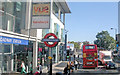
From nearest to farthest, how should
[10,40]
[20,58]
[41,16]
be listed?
[10,40], [41,16], [20,58]

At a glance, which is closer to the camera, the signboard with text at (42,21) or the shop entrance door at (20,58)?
the signboard with text at (42,21)

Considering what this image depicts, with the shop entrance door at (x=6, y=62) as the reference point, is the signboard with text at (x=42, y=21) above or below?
above

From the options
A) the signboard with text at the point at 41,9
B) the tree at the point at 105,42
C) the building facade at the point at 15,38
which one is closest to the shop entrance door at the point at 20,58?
the building facade at the point at 15,38

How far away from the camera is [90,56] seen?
29.3 metres

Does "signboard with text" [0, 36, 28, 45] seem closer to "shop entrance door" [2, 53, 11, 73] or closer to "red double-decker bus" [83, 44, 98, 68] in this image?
"shop entrance door" [2, 53, 11, 73]

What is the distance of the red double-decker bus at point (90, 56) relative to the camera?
28938mm

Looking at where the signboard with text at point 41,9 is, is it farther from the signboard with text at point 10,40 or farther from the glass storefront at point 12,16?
the signboard with text at point 10,40

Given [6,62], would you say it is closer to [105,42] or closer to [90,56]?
[90,56]

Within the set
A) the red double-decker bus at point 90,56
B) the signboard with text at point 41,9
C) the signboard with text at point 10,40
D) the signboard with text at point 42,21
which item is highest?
the signboard with text at point 41,9

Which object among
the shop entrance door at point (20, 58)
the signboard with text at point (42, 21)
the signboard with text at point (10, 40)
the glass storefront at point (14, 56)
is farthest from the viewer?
the shop entrance door at point (20, 58)

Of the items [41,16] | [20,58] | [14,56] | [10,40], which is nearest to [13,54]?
[14,56]

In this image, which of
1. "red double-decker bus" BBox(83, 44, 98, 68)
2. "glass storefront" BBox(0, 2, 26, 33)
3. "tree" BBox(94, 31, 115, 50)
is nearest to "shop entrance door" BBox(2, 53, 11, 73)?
"glass storefront" BBox(0, 2, 26, 33)

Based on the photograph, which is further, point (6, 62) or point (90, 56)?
point (90, 56)

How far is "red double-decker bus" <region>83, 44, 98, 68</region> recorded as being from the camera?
2894cm
